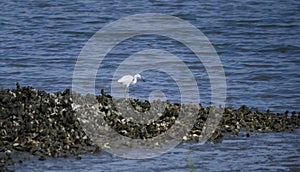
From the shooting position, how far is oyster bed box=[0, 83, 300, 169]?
11727 millimetres

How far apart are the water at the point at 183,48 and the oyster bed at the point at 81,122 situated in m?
0.51

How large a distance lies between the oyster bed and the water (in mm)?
513

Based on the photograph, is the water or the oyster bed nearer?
the oyster bed

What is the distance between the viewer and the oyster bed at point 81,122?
11.7 m

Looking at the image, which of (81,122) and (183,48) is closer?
(81,122)

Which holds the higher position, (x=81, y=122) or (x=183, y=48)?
(x=183, y=48)

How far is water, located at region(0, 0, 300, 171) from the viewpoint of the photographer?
18.2 metres

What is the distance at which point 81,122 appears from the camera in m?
12.7

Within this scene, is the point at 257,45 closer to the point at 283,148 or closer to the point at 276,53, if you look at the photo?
the point at 276,53

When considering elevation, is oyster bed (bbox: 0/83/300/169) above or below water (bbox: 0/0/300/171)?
below

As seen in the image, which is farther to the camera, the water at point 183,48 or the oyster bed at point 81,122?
the water at point 183,48

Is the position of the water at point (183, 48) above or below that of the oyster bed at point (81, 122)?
above

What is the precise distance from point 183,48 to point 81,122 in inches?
609

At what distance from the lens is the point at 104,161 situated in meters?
11.4
